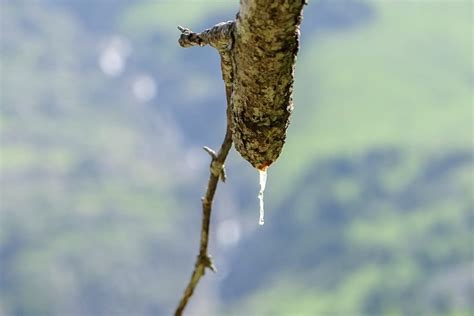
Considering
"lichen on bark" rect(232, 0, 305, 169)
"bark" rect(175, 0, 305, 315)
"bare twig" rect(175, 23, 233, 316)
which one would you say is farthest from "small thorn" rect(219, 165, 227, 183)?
"lichen on bark" rect(232, 0, 305, 169)

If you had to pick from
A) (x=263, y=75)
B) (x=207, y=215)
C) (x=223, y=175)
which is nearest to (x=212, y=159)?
(x=223, y=175)

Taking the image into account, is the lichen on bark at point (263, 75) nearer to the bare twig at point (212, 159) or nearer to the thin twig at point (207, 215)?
the bare twig at point (212, 159)

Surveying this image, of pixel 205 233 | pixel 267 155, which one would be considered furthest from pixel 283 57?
pixel 205 233

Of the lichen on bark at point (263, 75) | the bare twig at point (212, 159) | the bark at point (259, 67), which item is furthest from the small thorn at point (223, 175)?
the lichen on bark at point (263, 75)

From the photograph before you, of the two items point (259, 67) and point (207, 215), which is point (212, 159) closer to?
point (207, 215)

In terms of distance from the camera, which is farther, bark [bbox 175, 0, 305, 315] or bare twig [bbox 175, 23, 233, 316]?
bare twig [bbox 175, 23, 233, 316]

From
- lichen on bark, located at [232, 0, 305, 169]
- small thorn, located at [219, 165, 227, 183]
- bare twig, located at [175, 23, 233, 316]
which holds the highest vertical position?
small thorn, located at [219, 165, 227, 183]

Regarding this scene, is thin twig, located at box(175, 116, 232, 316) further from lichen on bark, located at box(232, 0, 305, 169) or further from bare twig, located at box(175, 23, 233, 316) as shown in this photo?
lichen on bark, located at box(232, 0, 305, 169)

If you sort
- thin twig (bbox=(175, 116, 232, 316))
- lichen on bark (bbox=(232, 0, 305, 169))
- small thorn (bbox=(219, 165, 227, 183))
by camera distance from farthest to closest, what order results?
small thorn (bbox=(219, 165, 227, 183)), thin twig (bbox=(175, 116, 232, 316)), lichen on bark (bbox=(232, 0, 305, 169))
